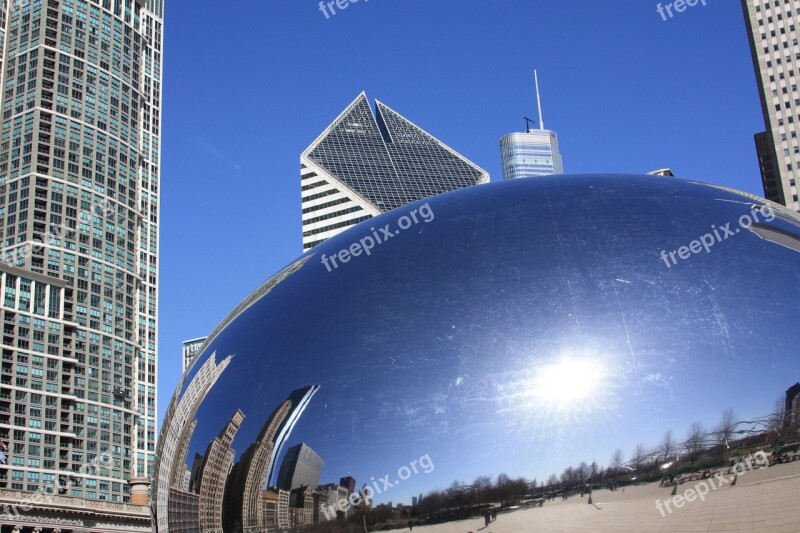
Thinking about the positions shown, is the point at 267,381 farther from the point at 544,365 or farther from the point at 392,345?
the point at 544,365

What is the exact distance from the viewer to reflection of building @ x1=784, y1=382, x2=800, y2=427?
5488 mm

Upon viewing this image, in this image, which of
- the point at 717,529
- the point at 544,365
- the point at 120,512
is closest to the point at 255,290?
the point at 544,365

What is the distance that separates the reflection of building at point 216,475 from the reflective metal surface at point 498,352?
0.05 ft

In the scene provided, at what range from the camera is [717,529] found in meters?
5.27

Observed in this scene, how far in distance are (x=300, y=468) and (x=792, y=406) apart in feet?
10.3

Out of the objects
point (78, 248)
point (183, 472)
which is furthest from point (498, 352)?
point (78, 248)

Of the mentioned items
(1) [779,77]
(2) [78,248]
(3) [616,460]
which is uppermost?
(1) [779,77]

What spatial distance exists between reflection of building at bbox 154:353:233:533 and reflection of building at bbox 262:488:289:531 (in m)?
1.24

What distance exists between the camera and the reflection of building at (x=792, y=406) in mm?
5488

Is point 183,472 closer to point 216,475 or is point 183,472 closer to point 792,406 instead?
point 216,475

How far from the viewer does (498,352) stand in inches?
229

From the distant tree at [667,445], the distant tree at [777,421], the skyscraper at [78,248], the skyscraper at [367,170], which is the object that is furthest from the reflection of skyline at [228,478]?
the skyscraper at [367,170]

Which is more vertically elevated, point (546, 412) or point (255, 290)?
point (255, 290)

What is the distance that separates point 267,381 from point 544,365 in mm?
2004
